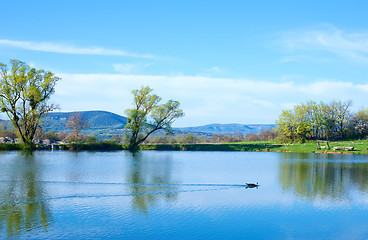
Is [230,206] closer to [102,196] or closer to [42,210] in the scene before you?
[102,196]

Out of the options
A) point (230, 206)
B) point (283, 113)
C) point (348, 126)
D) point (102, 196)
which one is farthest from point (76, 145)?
point (348, 126)

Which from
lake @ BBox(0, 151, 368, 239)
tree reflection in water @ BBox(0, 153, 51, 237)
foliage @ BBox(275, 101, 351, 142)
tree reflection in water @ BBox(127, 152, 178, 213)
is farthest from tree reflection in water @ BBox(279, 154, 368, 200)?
foliage @ BBox(275, 101, 351, 142)

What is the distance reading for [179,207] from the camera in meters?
14.9

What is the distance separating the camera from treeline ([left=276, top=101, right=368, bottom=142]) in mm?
66438

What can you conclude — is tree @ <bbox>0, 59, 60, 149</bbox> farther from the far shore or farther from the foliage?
the foliage

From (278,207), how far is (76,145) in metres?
49.9

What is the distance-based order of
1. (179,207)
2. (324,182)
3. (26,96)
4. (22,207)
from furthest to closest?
(26,96) < (324,182) < (179,207) < (22,207)

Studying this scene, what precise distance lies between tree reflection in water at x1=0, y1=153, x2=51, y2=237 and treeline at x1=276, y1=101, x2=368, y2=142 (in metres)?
54.8

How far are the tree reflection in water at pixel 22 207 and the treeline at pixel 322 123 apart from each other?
54.8 meters

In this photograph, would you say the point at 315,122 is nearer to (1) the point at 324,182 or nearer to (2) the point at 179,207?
(1) the point at 324,182

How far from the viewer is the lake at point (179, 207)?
1150 cm

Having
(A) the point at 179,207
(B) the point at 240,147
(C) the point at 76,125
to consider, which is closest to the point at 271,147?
(B) the point at 240,147

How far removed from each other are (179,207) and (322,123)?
59990mm

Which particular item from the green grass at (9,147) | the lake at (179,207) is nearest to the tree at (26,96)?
the green grass at (9,147)
